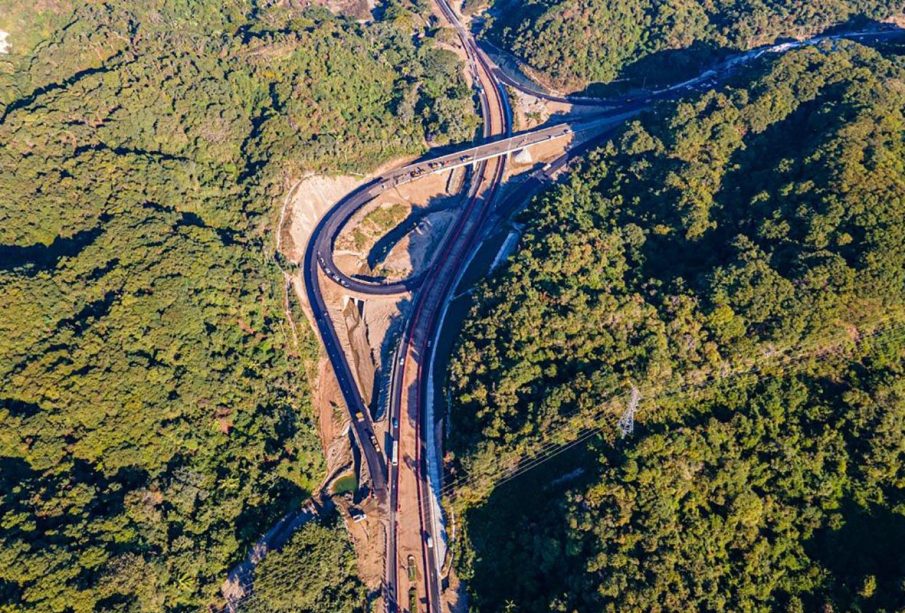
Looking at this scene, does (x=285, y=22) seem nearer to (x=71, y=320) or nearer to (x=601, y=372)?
(x=71, y=320)

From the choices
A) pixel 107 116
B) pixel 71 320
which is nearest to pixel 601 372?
pixel 71 320

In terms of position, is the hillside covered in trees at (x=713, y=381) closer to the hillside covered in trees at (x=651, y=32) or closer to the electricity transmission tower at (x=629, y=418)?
the electricity transmission tower at (x=629, y=418)

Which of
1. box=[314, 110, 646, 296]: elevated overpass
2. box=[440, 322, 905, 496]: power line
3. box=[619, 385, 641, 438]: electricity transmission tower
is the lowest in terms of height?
box=[440, 322, 905, 496]: power line

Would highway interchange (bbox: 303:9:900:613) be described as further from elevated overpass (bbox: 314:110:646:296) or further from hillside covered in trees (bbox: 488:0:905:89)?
hillside covered in trees (bbox: 488:0:905:89)

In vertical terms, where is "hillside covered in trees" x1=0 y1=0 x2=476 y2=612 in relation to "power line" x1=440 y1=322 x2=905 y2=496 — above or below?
above

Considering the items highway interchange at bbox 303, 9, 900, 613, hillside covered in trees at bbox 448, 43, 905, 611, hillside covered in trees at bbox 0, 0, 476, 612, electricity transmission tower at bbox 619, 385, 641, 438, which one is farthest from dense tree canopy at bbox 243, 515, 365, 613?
electricity transmission tower at bbox 619, 385, 641, 438
